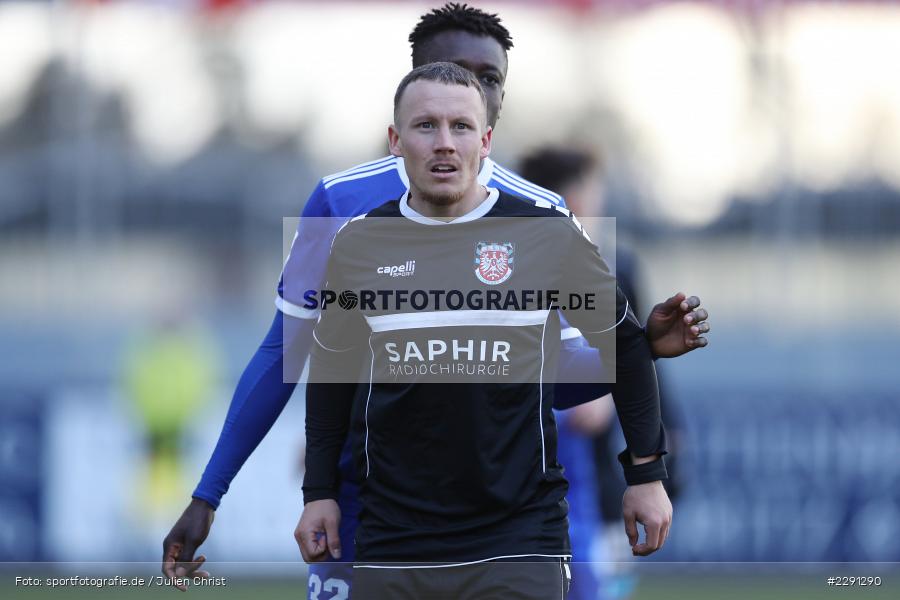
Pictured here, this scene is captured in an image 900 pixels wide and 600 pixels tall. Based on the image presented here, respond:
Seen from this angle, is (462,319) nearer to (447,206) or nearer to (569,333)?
(447,206)

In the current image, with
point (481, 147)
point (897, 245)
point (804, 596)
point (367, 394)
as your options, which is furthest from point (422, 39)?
point (897, 245)

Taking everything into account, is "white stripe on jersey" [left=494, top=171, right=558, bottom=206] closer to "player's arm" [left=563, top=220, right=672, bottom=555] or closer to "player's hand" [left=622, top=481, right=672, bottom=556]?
"player's arm" [left=563, top=220, right=672, bottom=555]

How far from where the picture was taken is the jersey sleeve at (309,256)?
10.2 ft

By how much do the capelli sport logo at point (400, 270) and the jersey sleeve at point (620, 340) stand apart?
12.2 inches

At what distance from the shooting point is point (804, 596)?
7762 mm

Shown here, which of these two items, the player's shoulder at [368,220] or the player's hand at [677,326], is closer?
the player's hand at [677,326]

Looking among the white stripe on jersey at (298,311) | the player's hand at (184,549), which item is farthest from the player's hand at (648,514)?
the player's hand at (184,549)

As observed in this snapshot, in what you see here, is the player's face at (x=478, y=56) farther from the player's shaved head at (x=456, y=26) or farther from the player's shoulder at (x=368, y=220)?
the player's shoulder at (x=368, y=220)

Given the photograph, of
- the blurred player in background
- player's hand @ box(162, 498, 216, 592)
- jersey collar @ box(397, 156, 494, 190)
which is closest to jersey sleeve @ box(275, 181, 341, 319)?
jersey collar @ box(397, 156, 494, 190)

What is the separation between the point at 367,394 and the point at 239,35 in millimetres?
11826

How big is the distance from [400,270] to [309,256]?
0.42 metres

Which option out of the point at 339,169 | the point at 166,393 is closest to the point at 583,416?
the point at 166,393

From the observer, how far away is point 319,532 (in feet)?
9.34

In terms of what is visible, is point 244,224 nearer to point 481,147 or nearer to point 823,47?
point 823,47
